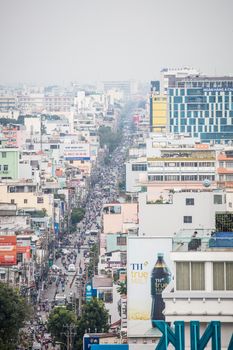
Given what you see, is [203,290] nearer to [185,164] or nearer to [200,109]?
[185,164]

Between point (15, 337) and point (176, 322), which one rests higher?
point (176, 322)

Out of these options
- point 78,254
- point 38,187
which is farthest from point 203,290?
point 38,187

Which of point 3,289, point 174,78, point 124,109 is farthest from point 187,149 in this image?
point 124,109

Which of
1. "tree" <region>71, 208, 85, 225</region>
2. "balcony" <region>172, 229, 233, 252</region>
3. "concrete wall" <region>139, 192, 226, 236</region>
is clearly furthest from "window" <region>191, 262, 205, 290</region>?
"tree" <region>71, 208, 85, 225</region>

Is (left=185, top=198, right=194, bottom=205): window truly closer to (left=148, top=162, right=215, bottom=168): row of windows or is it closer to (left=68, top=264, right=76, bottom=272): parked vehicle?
(left=68, top=264, right=76, bottom=272): parked vehicle

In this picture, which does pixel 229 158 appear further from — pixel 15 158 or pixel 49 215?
pixel 15 158

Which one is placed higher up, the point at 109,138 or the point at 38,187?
the point at 38,187
